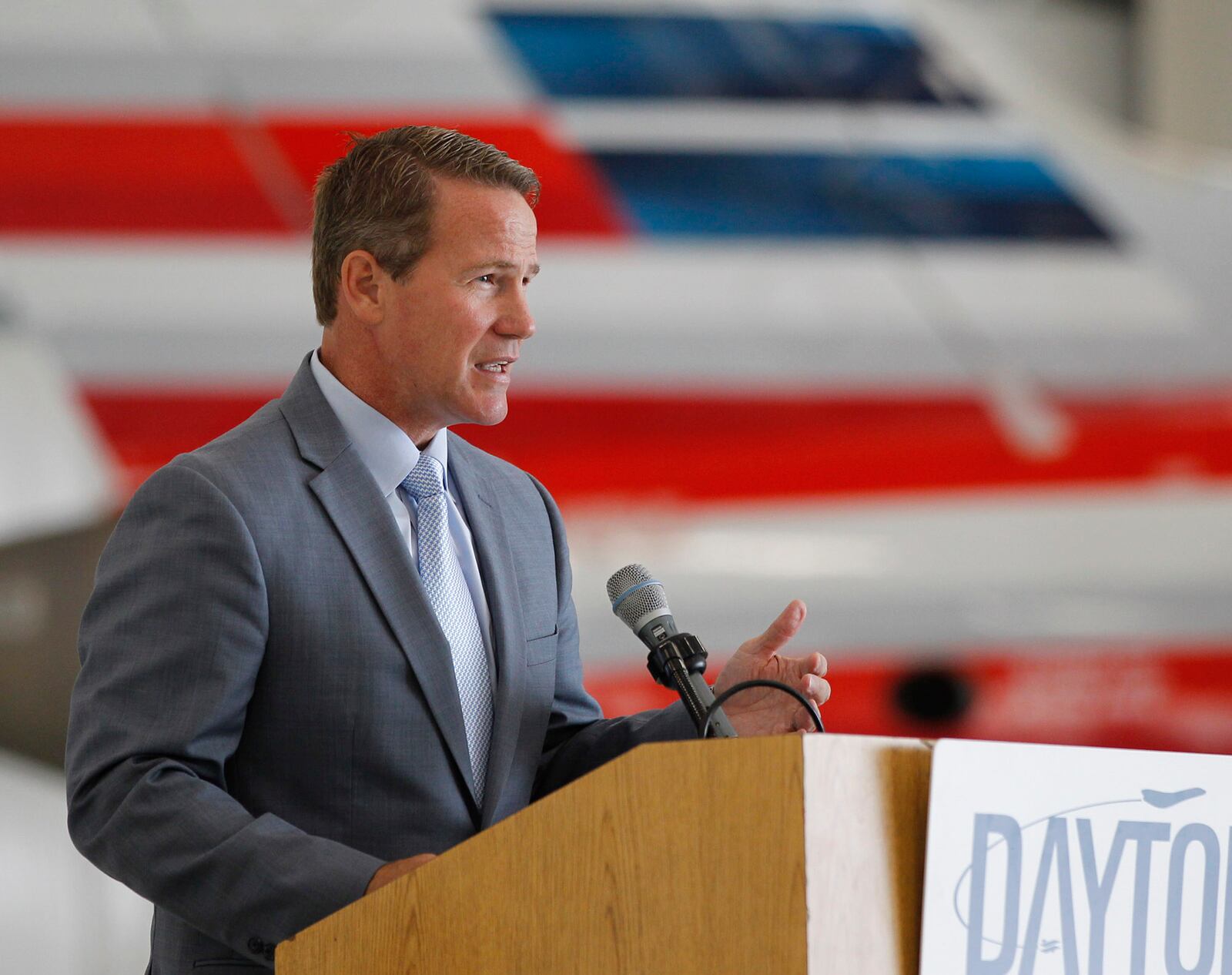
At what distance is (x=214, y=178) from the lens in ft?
9.15

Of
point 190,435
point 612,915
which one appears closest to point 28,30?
Answer: point 190,435

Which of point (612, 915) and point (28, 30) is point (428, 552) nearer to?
point (612, 915)

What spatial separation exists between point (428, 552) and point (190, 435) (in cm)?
167

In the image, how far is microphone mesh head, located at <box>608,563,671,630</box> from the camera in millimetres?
1103

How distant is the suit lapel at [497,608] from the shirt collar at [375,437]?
79mm

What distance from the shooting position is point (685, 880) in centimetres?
81

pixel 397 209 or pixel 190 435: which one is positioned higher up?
pixel 190 435

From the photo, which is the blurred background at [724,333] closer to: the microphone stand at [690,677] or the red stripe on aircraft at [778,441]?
the red stripe on aircraft at [778,441]

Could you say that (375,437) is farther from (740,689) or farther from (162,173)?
(162,173)

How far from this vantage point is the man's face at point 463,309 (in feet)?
3.90

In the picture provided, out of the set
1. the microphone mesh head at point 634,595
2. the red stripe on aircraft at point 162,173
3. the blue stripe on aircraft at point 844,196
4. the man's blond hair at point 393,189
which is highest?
the blue stripe on aircraft at point 844,196

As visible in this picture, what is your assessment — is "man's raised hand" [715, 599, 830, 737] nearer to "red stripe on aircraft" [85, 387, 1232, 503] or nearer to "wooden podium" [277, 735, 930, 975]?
"wooden podium" [277, 735, 930, 975]

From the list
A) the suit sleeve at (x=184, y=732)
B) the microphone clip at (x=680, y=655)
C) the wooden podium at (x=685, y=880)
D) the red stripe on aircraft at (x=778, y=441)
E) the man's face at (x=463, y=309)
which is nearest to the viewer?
the wooden podium at (x=685, y=880)

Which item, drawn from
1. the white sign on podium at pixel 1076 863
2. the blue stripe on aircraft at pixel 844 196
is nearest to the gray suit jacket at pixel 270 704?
the white sign on podium at pixel 1076 863
